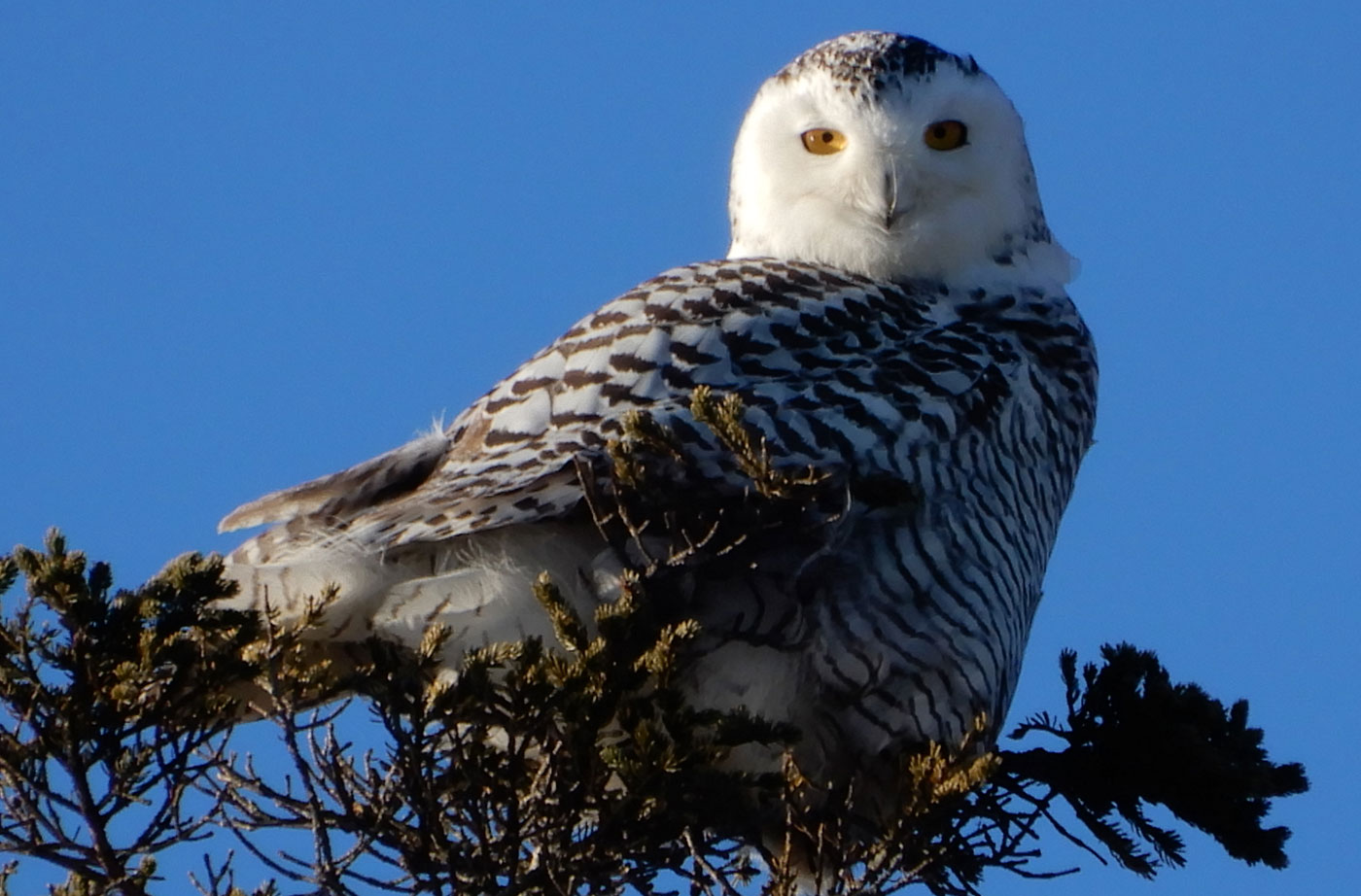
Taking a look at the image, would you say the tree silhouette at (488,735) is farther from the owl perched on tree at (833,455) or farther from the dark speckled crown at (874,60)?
the dark speckled crown at (874,60)

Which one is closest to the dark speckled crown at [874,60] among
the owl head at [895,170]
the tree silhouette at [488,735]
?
the owl head at [895,170]

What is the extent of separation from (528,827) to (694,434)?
2.73 feet

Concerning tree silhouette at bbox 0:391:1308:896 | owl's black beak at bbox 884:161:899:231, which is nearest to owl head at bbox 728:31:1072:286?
owl's black beak at bbox 884:161:899:231

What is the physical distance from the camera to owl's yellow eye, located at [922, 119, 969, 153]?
489 cm

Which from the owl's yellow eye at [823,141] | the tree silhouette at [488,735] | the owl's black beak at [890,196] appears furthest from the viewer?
the owl's yellow eye at [823,141]

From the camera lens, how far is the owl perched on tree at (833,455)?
11.4ft

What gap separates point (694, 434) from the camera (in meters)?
3.63

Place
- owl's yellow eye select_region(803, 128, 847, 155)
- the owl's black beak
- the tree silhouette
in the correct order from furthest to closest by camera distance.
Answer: owl's yellow eye select_region(803, 128, 847, 155), the owl's black beak, the tree silhouette

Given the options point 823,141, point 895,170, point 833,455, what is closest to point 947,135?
point 895,170

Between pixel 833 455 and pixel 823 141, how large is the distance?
1.51m

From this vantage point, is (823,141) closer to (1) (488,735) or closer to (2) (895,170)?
(2) (895,170)

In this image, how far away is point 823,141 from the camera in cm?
500

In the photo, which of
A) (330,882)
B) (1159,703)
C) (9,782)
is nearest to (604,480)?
(330,882)

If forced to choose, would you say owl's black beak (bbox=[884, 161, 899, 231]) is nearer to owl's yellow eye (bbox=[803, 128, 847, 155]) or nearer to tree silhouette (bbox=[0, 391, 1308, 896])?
owl's yellow eye (bbox=[803, 128, 847, 155])
